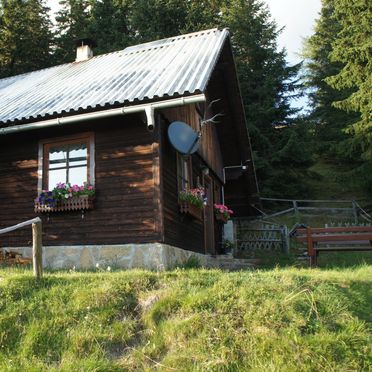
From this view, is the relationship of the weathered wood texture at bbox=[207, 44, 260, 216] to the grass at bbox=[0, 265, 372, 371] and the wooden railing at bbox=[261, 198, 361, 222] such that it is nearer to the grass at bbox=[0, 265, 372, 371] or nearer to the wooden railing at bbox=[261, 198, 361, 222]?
the wooden railing at bbox=[261, 198, 361, 222]

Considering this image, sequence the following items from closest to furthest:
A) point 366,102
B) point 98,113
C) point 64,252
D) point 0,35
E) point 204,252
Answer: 1. point 98,113
2. point 64,252
3. point 204,252
4. point 366,102
5. point 0,35

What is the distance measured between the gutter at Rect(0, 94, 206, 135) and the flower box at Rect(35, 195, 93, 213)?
153 centimetres

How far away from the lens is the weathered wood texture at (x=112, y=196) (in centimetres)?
902

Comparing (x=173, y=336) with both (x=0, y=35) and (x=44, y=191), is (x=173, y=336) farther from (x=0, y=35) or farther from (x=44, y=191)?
(x=0, y=35)

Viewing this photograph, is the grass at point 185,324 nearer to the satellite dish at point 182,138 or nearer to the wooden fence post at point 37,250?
the wooden fence post at point 37,250

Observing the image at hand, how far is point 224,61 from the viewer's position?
12578 millimetres

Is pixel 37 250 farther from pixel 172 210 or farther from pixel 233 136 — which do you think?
pixel 233 136

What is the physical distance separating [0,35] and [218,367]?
2630cm

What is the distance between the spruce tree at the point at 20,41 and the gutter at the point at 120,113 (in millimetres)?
18170

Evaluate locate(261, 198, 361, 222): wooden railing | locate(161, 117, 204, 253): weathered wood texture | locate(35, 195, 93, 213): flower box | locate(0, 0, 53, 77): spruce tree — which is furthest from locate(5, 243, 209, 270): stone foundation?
locate(0, 0, 53, 77): spruce tree

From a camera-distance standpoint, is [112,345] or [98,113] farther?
[98,113]

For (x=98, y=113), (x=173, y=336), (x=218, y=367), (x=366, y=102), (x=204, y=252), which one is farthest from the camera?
(x=366, y=102)

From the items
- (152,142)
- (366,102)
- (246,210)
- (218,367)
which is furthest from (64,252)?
(366,102)

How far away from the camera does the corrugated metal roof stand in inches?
352
